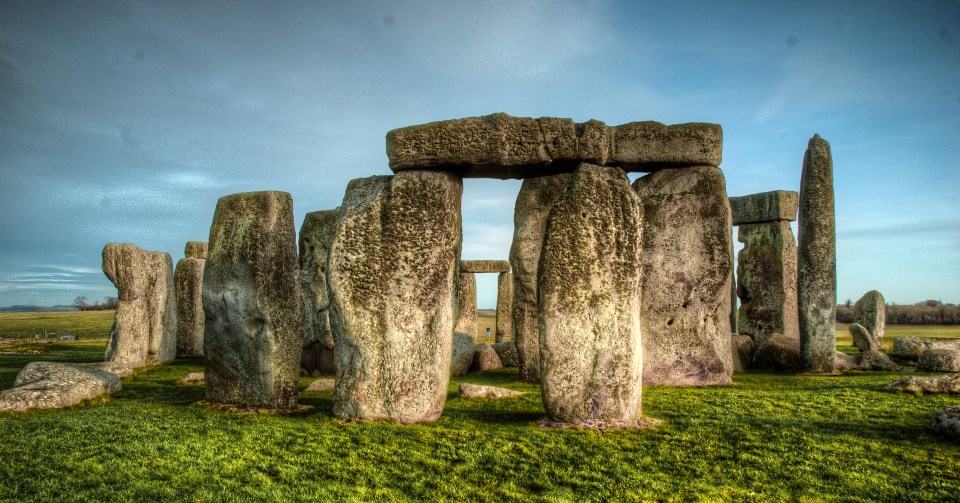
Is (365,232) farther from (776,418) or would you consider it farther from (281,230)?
(776,418)

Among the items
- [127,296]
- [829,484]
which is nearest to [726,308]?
[829,484]

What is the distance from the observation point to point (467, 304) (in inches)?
771

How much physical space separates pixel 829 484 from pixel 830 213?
8.05m

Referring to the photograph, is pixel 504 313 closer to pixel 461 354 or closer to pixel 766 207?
pixel 461 354

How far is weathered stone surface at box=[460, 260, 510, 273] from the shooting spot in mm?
20219

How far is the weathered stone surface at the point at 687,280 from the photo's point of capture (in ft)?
33.1

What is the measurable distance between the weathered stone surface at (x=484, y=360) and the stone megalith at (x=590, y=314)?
6464mm

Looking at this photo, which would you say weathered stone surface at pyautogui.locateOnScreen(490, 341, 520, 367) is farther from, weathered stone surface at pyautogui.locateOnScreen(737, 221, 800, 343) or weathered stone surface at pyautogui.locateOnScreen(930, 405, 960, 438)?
weathered stone surface at pyautogui.locateOnScreen(930, 405, 960, 438)

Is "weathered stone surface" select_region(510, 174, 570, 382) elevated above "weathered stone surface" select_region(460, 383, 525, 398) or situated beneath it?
elevated above

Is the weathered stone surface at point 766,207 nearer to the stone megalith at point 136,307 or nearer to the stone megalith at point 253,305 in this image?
the stone megalith at point 253,305

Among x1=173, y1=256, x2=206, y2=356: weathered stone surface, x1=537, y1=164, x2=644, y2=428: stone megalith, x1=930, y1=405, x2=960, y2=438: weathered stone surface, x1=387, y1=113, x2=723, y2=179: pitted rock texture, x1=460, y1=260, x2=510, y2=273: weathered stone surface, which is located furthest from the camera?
x1=460, y1=260, x2=510, y2=273: weathered stone surface

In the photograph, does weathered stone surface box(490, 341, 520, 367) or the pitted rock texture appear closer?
the pitted rock texture

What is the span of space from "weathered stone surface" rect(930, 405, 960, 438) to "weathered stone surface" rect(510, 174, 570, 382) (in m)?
5.74

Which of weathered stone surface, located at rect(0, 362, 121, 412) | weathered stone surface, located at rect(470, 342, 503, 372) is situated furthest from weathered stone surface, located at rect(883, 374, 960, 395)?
weathered stone surface, located at rect(0, 362, 121, 412)
